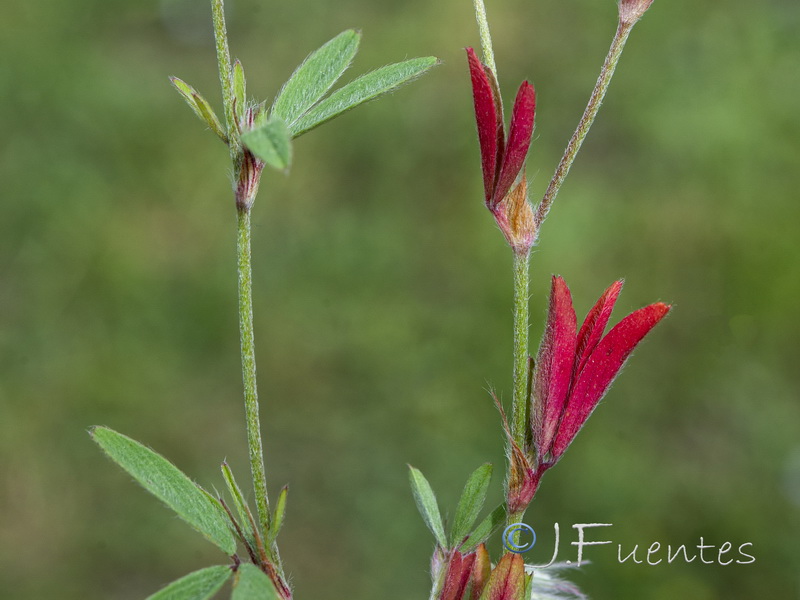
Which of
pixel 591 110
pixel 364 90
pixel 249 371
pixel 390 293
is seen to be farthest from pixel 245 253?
pixel 390 293

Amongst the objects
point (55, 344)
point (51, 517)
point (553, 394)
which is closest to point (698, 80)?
point (55, 344)

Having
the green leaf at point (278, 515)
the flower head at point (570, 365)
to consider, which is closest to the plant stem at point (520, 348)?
the flower head at point (570, 365)

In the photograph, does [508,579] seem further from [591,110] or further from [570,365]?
[591,110]

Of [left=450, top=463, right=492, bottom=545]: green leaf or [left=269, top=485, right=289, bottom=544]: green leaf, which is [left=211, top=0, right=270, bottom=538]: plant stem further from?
[left=450, top=463, right=492, bottom=545]: green leaf

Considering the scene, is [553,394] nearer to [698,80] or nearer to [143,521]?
[143,521]

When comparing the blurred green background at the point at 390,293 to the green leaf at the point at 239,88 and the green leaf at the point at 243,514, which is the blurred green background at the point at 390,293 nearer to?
the green leaf at the point at 243,514

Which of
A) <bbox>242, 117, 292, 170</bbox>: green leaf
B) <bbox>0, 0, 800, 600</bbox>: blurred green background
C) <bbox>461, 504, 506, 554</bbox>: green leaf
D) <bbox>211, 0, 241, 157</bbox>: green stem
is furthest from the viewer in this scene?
<bbox>0, 0, 800, 600</bbox>: blurred green background

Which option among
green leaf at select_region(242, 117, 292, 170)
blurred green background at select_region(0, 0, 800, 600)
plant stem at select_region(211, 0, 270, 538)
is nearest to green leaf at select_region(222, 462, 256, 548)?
plant stem at select_region(211, 0, 270, 538)
